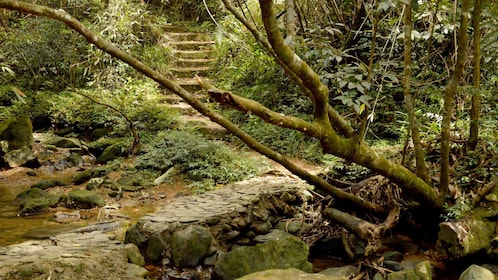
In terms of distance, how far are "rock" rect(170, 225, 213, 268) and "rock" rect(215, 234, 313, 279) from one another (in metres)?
0.35

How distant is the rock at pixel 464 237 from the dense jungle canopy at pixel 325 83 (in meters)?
0.20

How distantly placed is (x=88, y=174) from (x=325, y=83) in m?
4.62

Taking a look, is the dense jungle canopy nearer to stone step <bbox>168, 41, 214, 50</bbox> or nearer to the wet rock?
stone step <bbox>168, 41, 214, 50</bbox>

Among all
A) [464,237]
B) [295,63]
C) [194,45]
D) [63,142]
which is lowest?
[63,142]

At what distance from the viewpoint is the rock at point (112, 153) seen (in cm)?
868

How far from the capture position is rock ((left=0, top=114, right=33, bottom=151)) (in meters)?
8.61

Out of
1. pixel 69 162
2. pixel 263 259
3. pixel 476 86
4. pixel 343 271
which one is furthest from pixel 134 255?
pixel 69 162

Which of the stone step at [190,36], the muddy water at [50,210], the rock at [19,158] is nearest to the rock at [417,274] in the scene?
the muddy water at [50,210]

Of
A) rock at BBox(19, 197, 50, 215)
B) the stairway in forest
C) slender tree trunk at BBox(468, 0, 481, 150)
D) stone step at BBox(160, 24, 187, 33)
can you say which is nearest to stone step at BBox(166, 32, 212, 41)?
the stairway in forest

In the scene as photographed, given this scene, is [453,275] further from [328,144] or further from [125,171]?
[125,171]

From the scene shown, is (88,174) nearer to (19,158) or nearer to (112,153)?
(112,153)

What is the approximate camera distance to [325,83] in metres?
5.29

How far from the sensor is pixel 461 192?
4570mm

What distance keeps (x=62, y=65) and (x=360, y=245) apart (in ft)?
32.4
